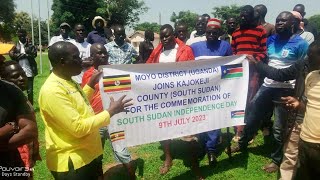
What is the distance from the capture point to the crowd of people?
273cm

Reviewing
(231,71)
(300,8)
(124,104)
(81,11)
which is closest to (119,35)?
(231,71)

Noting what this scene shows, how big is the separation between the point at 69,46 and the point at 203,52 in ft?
9.20

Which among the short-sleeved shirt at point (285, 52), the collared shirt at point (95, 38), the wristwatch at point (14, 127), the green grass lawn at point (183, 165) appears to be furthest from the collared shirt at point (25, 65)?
the wristwatch at point (14, 127)

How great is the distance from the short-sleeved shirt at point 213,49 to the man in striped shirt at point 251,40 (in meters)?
0.61

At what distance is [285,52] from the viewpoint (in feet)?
16.0

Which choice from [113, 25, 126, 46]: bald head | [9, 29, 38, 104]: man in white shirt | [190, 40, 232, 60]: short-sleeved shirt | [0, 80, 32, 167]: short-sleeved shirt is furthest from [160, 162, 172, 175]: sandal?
[9, 29, 38, 104]: man in white shirt

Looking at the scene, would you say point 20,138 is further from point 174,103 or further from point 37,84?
point 37,84

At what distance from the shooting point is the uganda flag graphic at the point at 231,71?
487cm

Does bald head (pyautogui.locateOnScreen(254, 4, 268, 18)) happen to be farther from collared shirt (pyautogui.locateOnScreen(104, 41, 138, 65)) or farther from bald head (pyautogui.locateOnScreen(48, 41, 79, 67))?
bald head (pyautogui.locateOnScreen(48, 41, 79, 67))

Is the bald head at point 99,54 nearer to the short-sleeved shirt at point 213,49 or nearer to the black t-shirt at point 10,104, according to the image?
the short-sleeved shirt at point 213,49

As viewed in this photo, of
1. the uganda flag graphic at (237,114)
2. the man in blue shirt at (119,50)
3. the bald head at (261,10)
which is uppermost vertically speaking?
the bald head at (261,10)

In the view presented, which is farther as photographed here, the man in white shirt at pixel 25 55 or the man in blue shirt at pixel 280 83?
the man in white shirt at pixel 25 55

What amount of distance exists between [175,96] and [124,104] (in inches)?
59.6

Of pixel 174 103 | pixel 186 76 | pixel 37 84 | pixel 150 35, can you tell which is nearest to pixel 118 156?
pixel 174 103
